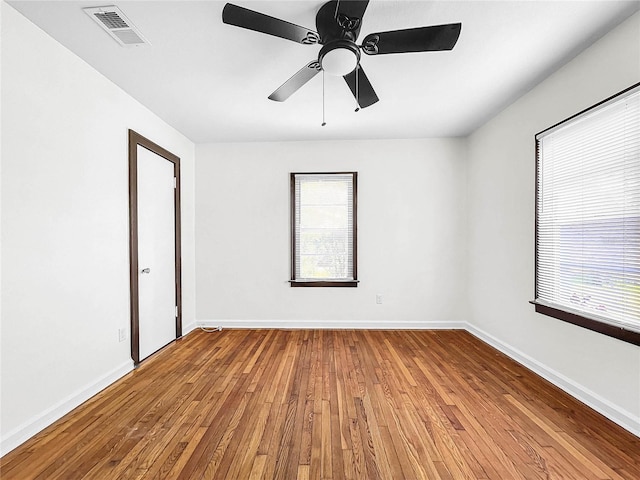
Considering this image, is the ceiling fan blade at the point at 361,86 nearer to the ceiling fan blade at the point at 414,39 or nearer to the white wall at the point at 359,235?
the ceiling fan blade at the point at 414,39

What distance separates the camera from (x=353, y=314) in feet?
14.3

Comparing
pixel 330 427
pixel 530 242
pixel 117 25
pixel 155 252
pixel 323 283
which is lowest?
pixel 330 427

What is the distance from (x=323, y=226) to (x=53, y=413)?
10.5 feet

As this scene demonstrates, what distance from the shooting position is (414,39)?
1.79 meters

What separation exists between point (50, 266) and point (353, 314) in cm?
330

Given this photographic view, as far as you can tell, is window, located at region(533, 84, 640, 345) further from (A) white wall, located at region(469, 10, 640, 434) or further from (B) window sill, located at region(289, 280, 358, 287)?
(B) window sill, located at region(289, 280, 358, 287)

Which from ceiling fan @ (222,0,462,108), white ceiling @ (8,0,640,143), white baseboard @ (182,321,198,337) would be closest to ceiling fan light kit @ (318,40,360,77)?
ceiling fan @ (222,0,462,108)

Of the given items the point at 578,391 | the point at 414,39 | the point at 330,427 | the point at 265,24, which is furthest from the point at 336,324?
the point at 265,24

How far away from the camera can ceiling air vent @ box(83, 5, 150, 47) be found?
1.88m

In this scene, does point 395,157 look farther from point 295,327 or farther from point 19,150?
point 19,150

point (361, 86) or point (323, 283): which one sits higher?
point (361, 86)

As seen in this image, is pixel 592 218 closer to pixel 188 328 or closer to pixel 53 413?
pixel 53 413

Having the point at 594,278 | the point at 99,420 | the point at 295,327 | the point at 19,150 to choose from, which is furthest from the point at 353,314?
the point at 19,150

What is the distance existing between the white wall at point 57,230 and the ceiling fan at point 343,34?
1.40 metres
